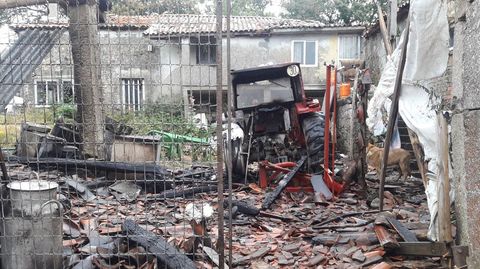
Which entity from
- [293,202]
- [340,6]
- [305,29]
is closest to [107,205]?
[293,202]

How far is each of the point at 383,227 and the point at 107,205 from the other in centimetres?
372

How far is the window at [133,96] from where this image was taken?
12.6ft

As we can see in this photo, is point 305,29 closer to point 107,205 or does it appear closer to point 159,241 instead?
point 107,205

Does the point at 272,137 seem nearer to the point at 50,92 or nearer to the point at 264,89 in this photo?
the point at 264,89

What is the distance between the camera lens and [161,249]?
376cm

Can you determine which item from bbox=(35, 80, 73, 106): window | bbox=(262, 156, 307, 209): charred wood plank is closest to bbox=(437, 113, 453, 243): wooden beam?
bbox=(262, 156, 307, 209): charred wood plank

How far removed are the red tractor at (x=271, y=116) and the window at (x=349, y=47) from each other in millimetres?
12808

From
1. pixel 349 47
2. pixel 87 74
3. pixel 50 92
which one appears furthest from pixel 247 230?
pixel 349 47

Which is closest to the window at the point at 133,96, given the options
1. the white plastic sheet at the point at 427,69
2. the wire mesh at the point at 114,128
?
the wire mesh at the point at 114,128

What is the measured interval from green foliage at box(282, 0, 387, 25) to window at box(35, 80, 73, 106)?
21.6 m

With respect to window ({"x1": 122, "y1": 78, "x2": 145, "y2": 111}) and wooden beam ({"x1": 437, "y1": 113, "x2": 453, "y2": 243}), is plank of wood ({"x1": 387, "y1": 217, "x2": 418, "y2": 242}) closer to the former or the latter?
wooden beam ({"x1": 437, "y1": 113, "x2": 453, "y2": 243})

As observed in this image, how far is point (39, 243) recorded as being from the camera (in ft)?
11.9

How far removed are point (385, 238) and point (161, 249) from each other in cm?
218

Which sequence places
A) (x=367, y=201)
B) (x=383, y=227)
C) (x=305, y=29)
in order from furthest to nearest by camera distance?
(x=305, y=29), (x=367, y=201), (x=383, y=227)
